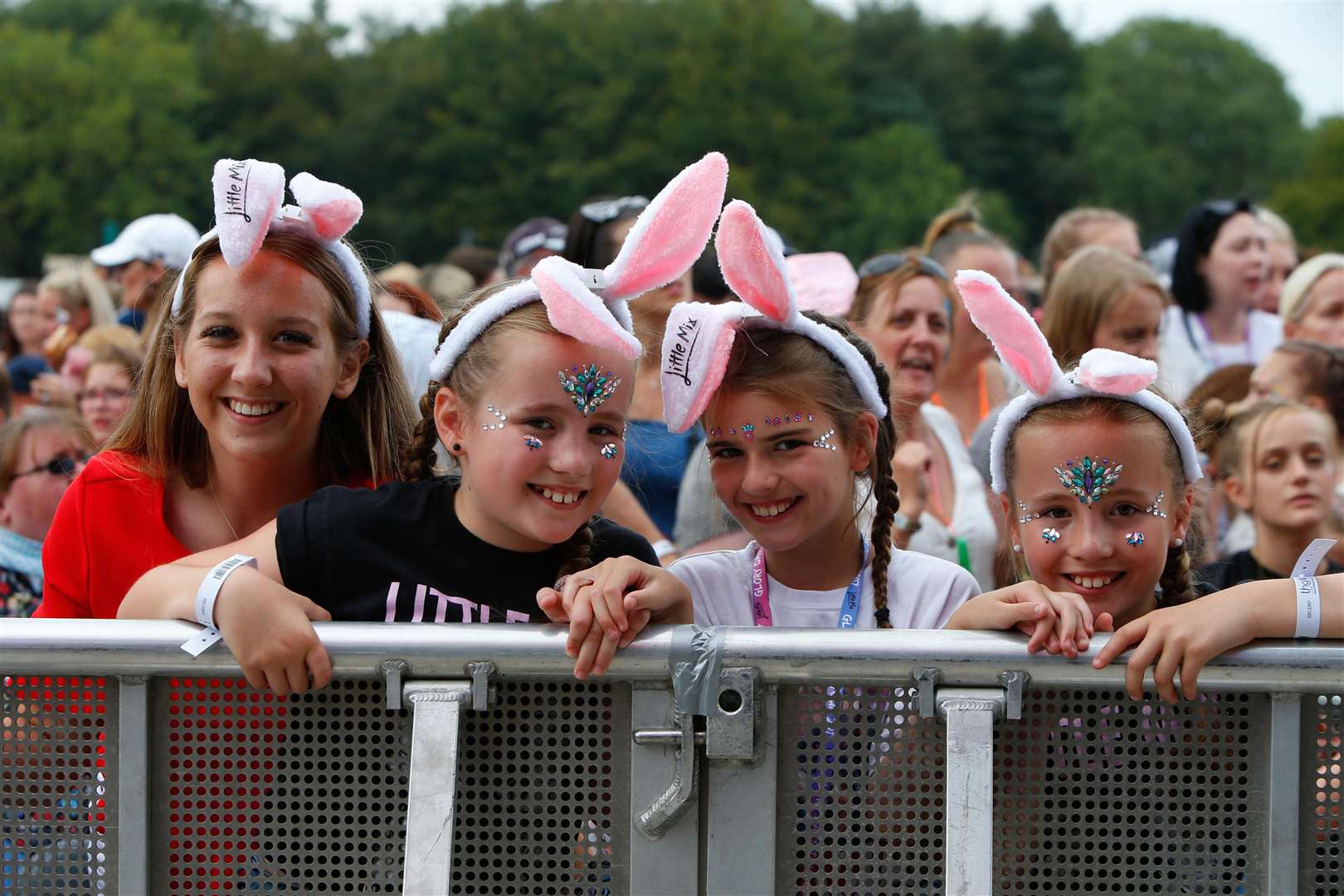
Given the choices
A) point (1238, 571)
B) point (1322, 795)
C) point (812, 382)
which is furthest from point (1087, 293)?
point (1322, 795)

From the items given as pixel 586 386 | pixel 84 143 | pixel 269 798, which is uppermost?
pixel 84 143

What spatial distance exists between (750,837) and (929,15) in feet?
283

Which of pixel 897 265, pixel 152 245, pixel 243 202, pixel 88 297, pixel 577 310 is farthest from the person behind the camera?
pixel 88 297

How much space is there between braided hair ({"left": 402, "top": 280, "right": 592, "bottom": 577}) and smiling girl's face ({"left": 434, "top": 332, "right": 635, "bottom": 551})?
37 mm

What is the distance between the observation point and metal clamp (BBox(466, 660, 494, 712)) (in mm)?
2184

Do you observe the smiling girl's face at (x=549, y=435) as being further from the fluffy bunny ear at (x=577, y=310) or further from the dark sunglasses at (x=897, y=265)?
the dark sunglasses at (x=897, y=265)

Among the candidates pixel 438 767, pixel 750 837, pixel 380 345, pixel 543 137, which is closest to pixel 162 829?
pixel 438 767

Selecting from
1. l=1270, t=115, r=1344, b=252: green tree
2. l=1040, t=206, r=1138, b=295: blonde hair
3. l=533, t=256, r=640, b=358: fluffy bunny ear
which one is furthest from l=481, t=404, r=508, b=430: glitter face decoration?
l=1270, t=115, r=1344, b=252: green tree

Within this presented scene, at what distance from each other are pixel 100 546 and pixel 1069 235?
5434 mm

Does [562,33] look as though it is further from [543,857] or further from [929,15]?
[543,857]

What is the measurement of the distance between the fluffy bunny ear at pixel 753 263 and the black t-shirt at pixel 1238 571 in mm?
1966

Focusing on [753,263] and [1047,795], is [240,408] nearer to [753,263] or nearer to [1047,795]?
[753,263]

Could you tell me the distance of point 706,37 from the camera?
211 ft

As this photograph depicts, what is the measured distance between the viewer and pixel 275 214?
10.3 ft
